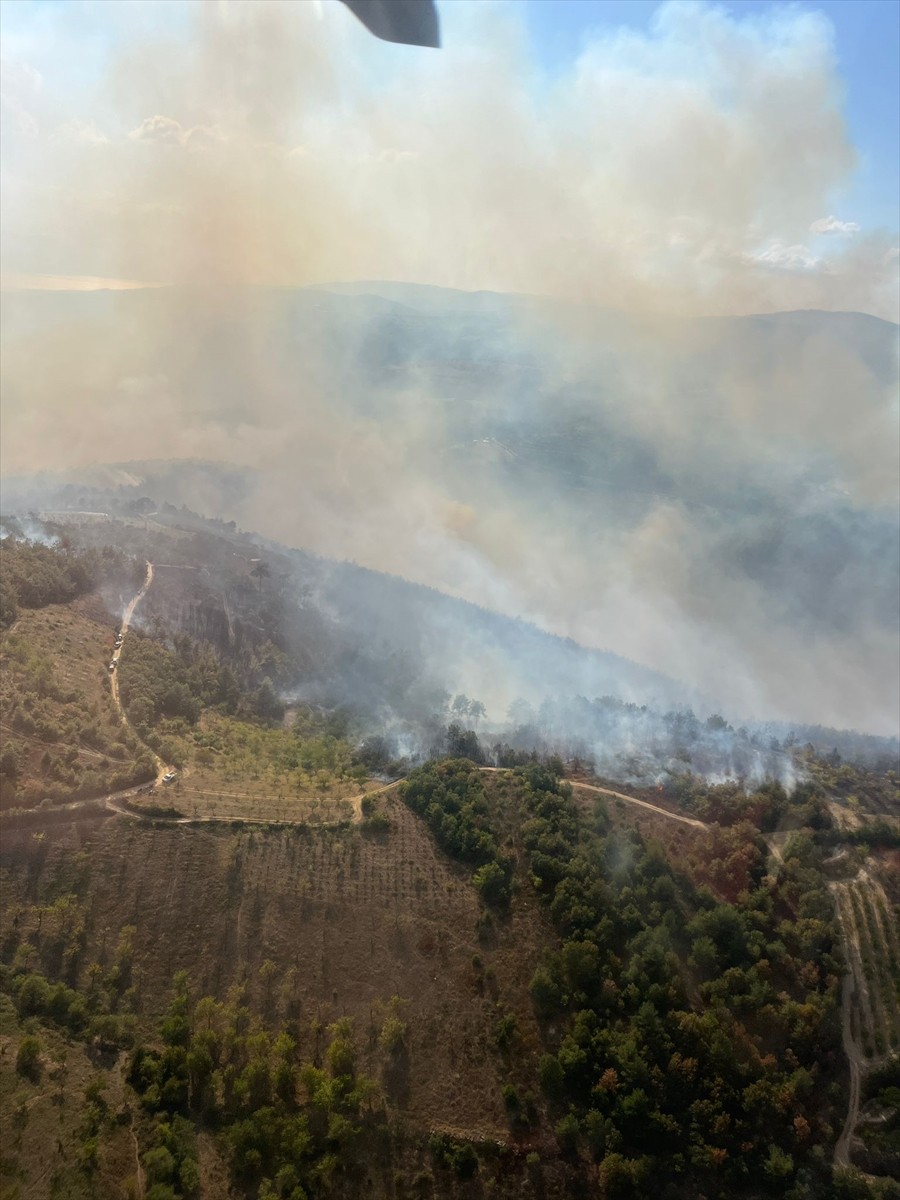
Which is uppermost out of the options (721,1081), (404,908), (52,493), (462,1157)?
(52,493)

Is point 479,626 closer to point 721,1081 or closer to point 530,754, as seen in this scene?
point 530,754

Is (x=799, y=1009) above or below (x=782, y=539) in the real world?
below

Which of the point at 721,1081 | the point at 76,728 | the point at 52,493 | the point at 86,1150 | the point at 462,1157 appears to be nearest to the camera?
the point at 86,1150

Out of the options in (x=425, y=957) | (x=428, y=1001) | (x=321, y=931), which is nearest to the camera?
(x=428, y=1001)

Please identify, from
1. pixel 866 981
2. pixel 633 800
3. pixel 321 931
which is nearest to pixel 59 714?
pixel 321 931

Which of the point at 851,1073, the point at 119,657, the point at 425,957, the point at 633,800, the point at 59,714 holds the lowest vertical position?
the point at 851,1073

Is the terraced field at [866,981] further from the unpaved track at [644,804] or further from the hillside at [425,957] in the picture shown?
the unpaved track at [644,804]

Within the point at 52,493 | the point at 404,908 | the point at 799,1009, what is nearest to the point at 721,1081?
the point at 799,1009

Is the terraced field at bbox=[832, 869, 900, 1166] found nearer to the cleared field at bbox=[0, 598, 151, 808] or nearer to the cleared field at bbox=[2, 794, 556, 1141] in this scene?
the cleared field at bbox=[2, 794, 556, 1141]

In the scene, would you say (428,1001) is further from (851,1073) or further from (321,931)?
(851,1073)

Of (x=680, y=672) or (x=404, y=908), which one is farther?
(x=680, y=672)

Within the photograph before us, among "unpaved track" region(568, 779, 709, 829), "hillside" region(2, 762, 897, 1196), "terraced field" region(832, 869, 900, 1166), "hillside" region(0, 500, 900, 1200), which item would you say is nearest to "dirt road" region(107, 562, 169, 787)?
"hillside" region(0, 500, 900, 1200)
